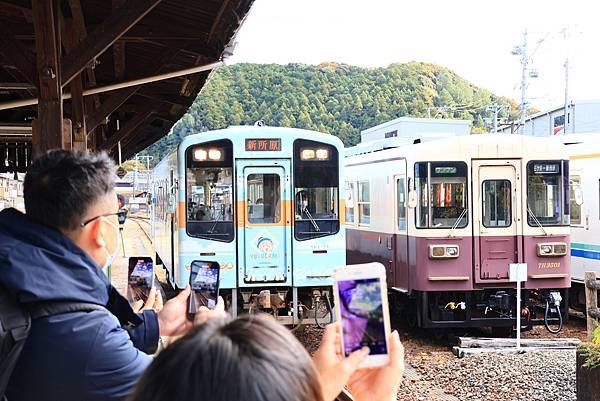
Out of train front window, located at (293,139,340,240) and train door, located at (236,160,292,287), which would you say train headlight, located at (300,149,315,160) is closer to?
train front window, located at (293,139,340,240)

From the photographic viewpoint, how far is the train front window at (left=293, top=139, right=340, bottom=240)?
8.24 m

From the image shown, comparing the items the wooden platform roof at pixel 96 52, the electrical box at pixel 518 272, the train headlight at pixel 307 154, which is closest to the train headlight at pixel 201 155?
the wooden platform roof at pixel 96 52

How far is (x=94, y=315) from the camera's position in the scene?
1490 mm

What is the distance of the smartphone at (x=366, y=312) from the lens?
129 cm

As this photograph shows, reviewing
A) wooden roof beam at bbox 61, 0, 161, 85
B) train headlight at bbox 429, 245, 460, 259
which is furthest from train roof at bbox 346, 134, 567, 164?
wooden roof beam at bbox 61, 0, 161, 85

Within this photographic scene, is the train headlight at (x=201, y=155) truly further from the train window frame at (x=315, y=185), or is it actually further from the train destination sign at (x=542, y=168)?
the train destination sign at (x=542, y=168)

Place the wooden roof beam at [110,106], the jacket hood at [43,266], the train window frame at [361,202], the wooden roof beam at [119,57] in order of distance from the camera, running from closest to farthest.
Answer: the jacket hood at [43,266] < the wooden roof beam at [119,57] < the wooden roof beam at [110,106] < the train window frame at [361,202]

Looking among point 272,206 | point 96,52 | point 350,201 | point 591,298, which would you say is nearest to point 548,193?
point 591,298

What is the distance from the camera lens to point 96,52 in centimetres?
485

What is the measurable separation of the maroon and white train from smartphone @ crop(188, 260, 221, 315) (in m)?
6.56

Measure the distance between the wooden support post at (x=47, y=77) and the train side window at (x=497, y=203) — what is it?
5752 millimetres

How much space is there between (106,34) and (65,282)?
3624 millimetres

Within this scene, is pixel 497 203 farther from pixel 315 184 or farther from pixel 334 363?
pixel 334 363

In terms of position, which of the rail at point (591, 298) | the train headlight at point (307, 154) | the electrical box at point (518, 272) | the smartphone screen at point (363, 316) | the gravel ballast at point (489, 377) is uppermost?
the train headlight at point (307, 154)
